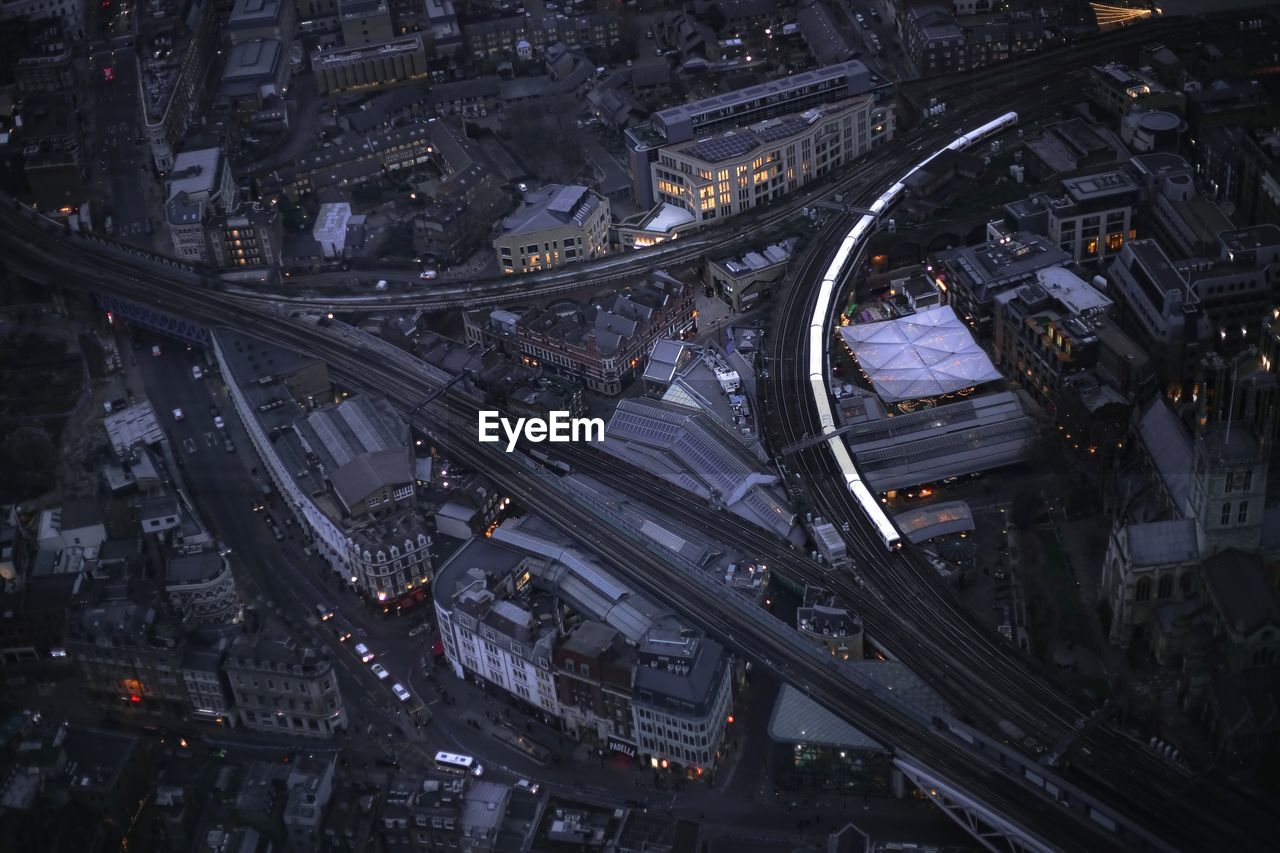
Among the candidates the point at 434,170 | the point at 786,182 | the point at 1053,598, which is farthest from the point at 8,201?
the point at 1053,598

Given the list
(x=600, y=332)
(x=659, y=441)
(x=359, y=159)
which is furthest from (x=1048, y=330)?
(x=359, y=159)

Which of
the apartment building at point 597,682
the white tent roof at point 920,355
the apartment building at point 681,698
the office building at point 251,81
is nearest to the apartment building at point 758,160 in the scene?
the white tent roof at point 920,355

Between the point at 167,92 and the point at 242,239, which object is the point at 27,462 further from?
the point at 167,92

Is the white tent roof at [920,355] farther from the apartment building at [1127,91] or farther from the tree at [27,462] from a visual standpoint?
the tree at [27,462]

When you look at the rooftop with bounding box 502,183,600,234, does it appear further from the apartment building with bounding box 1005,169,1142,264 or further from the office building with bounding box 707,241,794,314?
the apartment building with bounding box 1005,169,1142,264

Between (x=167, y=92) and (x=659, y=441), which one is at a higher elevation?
(x=167, y=92)
